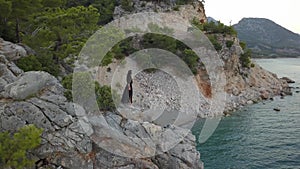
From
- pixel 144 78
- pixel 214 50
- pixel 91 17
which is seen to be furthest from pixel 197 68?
pixel 91 17

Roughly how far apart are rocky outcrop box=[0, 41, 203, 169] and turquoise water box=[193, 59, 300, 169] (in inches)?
318

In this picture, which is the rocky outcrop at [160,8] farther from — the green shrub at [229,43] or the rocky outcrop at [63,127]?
the rocky outcrop at [63,127]

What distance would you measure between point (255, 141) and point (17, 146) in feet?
71.5

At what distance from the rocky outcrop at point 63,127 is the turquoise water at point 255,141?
26.5 feet

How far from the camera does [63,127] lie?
13742mm

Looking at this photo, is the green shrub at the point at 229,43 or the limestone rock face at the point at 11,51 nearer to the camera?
the limestone rock face at the point at 11,51

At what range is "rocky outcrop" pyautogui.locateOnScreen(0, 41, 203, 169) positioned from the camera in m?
13.2

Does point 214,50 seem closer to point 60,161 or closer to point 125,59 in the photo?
point 125,59

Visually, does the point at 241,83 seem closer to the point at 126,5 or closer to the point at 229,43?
the point at 229,43

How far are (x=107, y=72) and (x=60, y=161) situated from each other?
21892 millimetres

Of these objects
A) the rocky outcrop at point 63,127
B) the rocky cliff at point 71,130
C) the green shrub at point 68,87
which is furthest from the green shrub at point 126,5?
the rocky outcrop at point 63,127

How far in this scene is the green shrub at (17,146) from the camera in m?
10.8

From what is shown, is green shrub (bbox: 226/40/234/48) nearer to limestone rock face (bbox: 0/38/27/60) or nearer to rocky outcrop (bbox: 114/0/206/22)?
rocky outcrop (bbox: 114/0/206/22)

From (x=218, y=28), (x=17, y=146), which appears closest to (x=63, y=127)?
(x=17, y=146)
